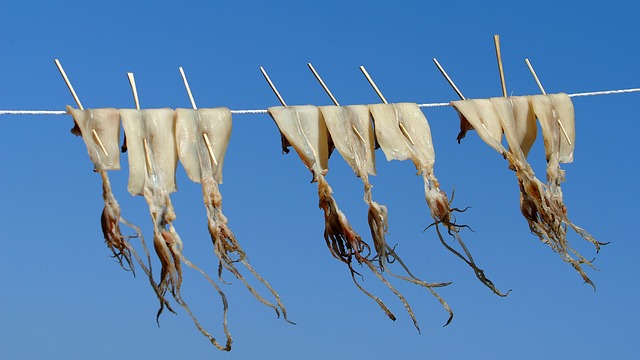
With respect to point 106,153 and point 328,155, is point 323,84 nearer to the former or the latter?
point 328,155

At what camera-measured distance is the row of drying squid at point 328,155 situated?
678 centimetres

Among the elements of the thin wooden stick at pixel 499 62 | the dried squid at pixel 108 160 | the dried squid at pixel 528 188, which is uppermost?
the thin wooden stick at pixel 499 62

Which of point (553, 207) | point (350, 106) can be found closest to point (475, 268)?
point (553, 207)

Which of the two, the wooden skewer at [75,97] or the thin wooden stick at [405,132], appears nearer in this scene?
the wooden skewer at [75,97]

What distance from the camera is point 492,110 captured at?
309 inches

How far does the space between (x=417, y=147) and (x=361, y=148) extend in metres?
0.39

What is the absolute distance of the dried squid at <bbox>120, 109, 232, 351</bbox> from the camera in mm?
6742

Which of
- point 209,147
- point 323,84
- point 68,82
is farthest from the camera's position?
point 323,84

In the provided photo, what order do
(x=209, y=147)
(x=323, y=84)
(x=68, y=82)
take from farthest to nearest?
(x=323, y=84) < (x=209, y=147) < (x=68, y=82)

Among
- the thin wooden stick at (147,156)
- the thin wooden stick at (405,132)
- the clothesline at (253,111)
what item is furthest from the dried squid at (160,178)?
the thin wooden stick at (405,132)

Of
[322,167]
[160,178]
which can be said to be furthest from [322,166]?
[160,178]

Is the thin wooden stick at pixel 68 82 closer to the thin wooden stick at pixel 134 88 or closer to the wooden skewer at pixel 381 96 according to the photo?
the thin wooden stick at pixel 134 88

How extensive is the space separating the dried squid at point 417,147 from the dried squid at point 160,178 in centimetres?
139

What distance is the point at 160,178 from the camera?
275 inches
